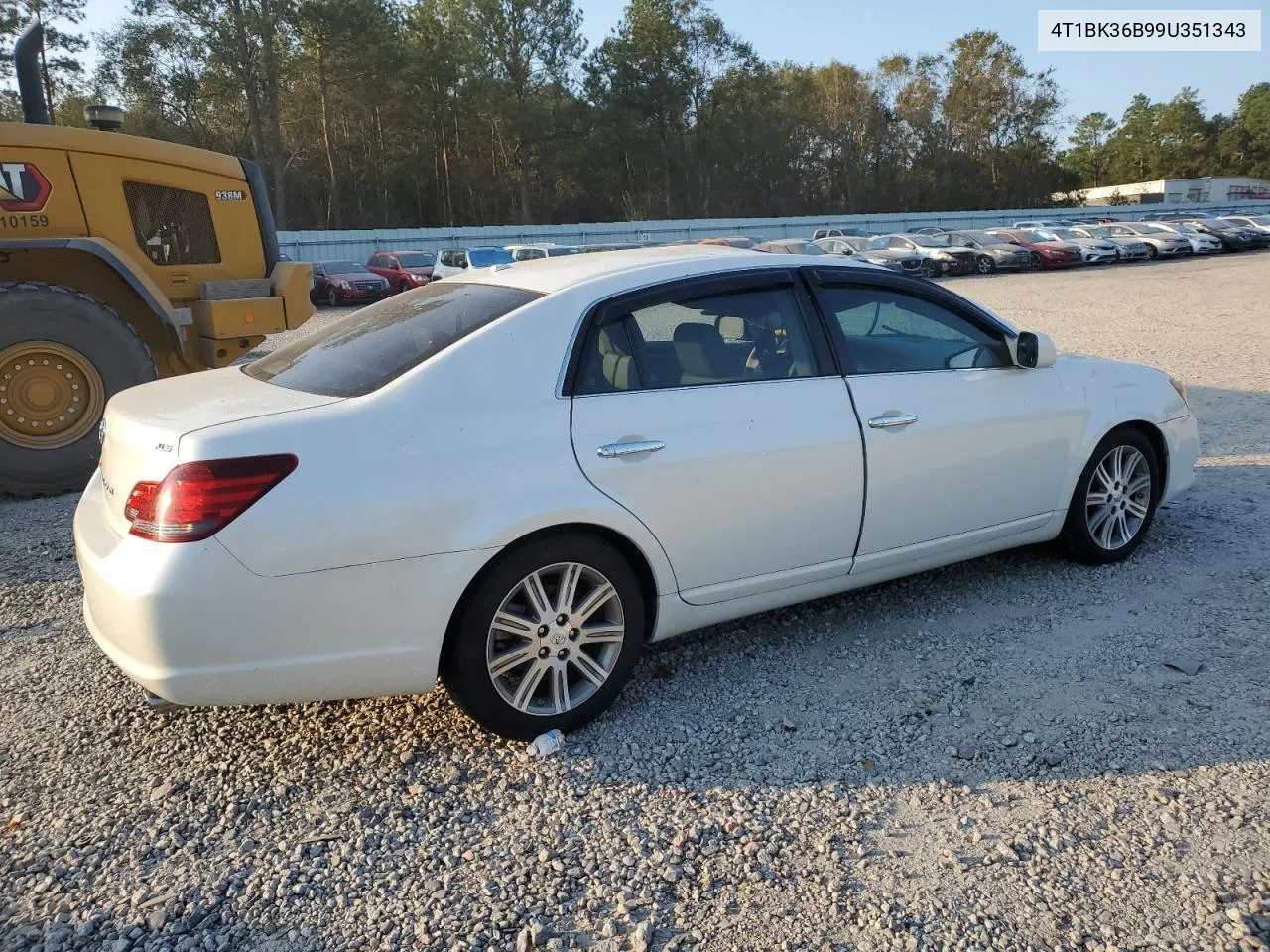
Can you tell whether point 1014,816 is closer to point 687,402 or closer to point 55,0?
point 687,402

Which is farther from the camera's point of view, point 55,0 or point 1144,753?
point 55,0

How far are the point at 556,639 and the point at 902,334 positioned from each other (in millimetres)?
2043

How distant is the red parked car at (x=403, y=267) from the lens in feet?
92.7

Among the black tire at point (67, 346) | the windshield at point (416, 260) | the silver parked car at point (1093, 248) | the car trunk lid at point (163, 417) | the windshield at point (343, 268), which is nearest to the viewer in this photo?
the car trunk lid at point (163, 417)

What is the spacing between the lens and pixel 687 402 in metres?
3.55

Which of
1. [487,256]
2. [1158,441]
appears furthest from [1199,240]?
[1158,441]

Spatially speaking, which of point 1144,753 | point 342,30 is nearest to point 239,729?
point 1144,753

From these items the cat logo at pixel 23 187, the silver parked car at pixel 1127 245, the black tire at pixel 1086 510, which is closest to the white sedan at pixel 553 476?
the black tire at pixel 1086 510

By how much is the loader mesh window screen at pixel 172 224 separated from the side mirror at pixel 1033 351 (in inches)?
237

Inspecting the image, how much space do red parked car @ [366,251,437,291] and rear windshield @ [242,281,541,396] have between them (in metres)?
24.6

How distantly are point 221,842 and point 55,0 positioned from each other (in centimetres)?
4993

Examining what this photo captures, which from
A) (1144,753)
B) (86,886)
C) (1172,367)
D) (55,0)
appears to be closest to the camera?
(86,886)

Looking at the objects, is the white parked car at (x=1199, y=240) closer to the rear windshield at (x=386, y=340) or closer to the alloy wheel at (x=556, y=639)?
the rear windshield at (x=386, y=340)

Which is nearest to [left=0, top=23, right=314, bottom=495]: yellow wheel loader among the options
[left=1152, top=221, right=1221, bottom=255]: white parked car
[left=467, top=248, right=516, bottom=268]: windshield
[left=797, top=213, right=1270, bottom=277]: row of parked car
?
[left=467, top=248, right=516, bottom=268]: windshield
